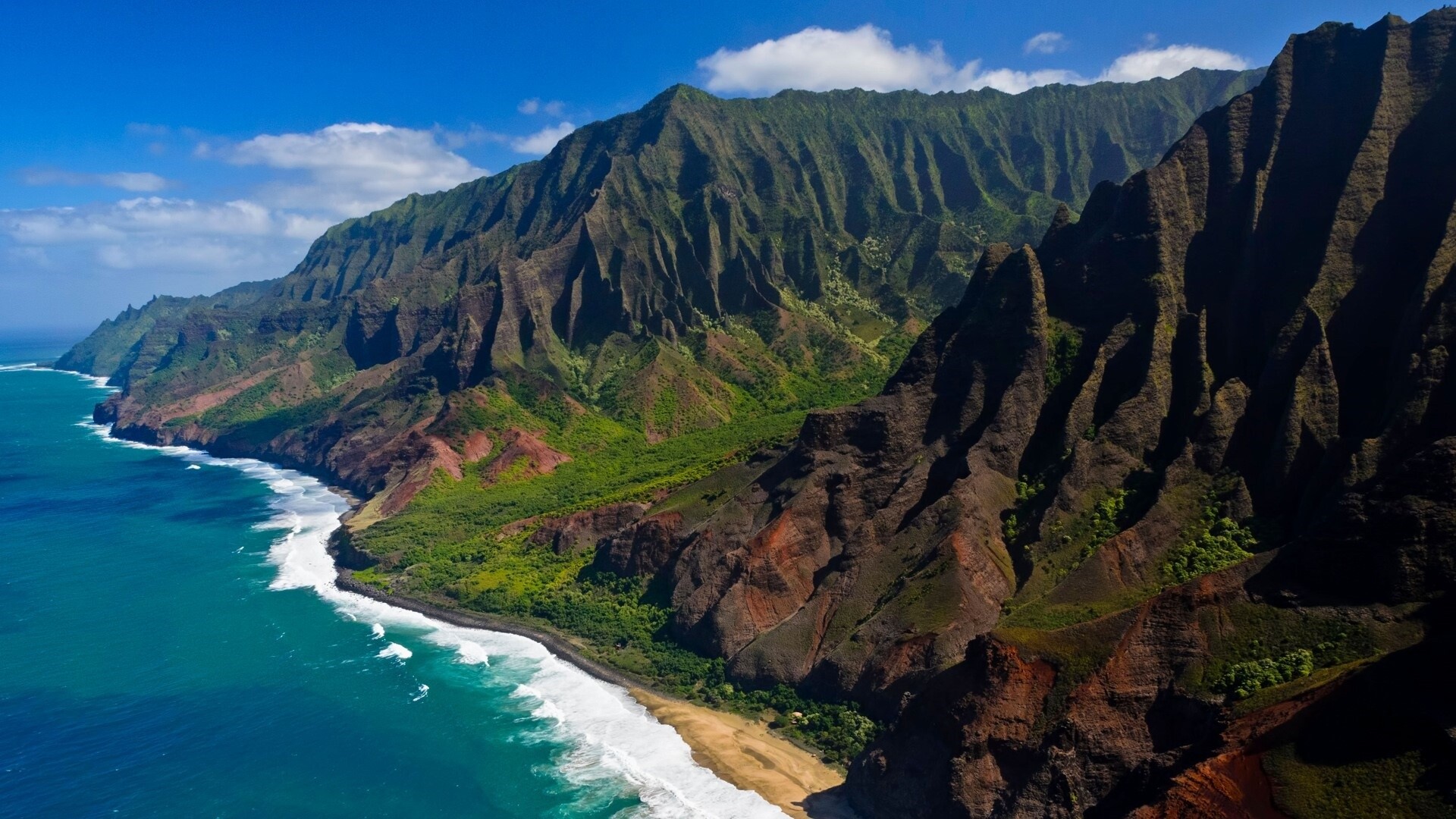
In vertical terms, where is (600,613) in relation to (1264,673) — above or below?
below

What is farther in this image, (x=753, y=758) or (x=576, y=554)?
(x=576, y=554)

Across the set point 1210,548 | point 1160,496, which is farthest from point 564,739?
point 1210,548

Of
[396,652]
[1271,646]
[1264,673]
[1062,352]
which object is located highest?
[1062,352]

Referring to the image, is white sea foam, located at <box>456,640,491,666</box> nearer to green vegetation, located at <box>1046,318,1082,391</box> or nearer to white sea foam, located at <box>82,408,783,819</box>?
white sea foam, located at <box>82,408,783,819</box>

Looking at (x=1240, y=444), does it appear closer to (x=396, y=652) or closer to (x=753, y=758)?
(x=753, y=758)

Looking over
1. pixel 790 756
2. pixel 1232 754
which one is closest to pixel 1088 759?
pixel 1232 754

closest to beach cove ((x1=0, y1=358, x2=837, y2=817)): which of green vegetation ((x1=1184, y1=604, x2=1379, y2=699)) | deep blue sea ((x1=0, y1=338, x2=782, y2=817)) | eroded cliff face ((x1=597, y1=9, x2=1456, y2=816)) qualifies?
deep blue sea ((x1=0, y1=338, x2=782, y2=817))

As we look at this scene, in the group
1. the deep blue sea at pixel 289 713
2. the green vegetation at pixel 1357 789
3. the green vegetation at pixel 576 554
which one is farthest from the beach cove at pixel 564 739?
the green vegetation at pixel 1357 789
